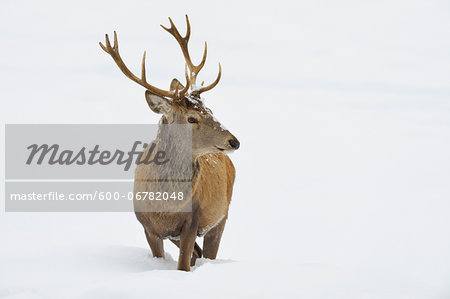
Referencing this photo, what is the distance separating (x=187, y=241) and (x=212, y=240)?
52.1 inches

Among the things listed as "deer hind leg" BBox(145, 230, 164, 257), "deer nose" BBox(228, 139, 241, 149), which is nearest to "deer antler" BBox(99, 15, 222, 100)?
"deer nose" BBox(228, 139, 241, 149)

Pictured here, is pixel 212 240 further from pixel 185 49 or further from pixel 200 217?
pixel 185 49

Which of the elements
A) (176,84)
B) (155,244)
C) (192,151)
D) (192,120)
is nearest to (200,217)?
(155,244)

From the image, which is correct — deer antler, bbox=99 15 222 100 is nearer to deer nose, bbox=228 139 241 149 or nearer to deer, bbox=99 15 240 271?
deer, bbox=99 15 240 271

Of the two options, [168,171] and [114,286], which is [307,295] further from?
[168,171]

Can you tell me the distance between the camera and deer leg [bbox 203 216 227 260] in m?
6.87

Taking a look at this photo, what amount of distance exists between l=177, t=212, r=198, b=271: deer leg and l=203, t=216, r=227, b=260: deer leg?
3.92 feet

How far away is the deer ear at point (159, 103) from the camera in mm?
5602

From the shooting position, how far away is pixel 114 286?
401 centimetres

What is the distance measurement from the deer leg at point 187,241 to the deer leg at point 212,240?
1.19m

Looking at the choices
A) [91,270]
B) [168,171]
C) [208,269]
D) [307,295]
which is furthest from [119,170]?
[307,295]

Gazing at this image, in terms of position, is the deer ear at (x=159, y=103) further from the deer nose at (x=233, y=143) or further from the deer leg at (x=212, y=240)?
the deer leg at (x=212, y=240)

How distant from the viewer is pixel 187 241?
5.61 m

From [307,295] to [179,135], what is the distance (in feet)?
7.23
